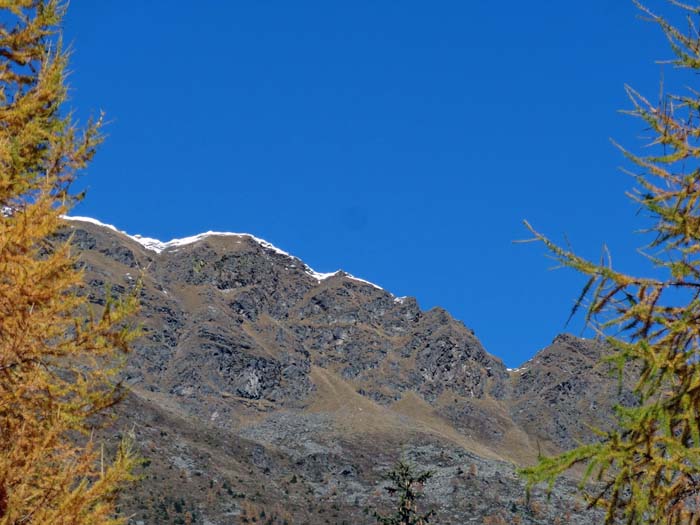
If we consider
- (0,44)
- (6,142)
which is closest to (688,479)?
(6,142)

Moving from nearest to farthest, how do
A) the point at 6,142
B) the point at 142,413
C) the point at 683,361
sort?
the point at 683,361 → the point at 6,142 → the point at 142,413

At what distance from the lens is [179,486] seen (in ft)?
344

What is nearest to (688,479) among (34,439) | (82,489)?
(82,489)

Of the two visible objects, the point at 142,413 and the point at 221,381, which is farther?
the point at 221,381

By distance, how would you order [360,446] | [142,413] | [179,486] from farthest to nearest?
[360,446]
[142,413]
[179,486]

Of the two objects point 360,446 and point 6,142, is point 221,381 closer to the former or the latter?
point 360,446

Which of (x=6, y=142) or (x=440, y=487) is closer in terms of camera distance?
(x=6, y=142)

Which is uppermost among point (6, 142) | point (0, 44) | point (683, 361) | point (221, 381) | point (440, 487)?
point (221, 381)

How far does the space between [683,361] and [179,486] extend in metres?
106

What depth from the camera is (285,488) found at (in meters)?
126

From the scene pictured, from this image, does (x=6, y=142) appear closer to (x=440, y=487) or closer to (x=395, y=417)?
(x=440, y=487)

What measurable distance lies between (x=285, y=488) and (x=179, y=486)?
25.6 metres

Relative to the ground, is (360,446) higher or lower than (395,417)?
lower

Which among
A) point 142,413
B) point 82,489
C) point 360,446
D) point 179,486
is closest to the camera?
point 82,489
